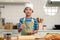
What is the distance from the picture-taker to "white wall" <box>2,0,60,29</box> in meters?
2.86

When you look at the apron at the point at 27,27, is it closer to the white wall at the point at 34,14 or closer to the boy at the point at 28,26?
the boy at the point at 28,26

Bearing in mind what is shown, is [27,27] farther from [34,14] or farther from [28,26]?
[34,14]

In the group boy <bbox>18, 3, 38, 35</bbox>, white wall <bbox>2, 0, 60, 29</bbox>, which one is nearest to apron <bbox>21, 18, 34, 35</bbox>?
boy <bbox>18, 3, 38, 35</bbox>

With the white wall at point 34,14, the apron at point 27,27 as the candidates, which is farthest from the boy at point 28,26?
the white wall at point 34,14

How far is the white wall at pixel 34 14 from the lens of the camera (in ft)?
9.38

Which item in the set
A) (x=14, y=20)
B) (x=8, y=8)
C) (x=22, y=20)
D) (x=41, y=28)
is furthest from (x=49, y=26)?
(x=22, y=20)

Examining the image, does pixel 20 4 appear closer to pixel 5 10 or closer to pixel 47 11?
pixel 5 10

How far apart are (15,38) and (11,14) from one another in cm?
203

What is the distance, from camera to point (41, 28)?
2656 millimetres

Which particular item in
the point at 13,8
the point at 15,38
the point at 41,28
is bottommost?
the point at 41,28

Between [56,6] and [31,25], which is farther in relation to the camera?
[56,6]

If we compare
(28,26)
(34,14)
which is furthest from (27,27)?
(34,14)

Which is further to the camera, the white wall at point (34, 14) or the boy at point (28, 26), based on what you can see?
the white wall at point (34, 14)

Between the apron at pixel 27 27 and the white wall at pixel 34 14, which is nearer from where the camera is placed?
the apron at pixel 27 27
